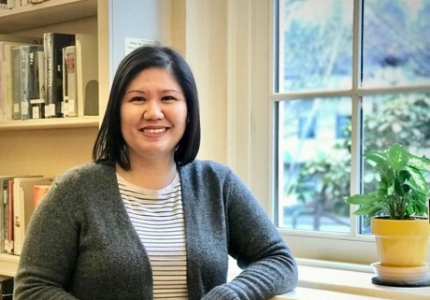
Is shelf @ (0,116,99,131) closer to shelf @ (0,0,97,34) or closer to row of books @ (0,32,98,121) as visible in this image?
row of books @ (0,32,98,121)

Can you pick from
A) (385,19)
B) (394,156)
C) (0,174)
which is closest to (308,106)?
(385,19)

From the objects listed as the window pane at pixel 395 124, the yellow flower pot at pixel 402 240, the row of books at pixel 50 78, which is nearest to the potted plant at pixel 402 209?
the yellow flower pot at pixel 402 240

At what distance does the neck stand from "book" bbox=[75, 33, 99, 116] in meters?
0.42

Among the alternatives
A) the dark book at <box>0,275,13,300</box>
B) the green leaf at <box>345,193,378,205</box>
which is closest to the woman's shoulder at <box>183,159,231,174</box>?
the green leaf at <box>345,193,378,205</box>

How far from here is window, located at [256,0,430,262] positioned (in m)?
1.77

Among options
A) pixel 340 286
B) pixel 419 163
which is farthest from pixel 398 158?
pixel 340 286

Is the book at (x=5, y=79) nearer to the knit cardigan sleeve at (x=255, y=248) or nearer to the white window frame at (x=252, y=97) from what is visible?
the white window frame at (x=252, y=97)

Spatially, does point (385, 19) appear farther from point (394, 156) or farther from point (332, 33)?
point (394, 156)

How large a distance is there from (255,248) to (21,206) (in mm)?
889

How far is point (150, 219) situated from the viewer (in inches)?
57.8

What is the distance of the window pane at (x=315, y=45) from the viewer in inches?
73.7

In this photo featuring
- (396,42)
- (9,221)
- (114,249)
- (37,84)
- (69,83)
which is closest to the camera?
(114,249)

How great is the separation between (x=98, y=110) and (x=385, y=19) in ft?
2.82

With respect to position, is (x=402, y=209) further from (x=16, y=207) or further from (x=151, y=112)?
(x=16, y=207)
